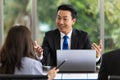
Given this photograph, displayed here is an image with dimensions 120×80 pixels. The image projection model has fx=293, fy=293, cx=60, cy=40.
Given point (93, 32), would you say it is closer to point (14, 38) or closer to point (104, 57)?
point (14, 38)

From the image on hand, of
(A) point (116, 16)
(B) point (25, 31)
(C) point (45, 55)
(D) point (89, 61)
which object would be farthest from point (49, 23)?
(B) point (25, 31)

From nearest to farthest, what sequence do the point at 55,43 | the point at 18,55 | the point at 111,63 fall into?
the point at 111,63
the point at 18,55
the point at 55,43

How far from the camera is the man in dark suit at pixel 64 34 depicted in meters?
3.20

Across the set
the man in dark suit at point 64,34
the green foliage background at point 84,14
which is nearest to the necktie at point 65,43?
the man in dark suit at point 64,34

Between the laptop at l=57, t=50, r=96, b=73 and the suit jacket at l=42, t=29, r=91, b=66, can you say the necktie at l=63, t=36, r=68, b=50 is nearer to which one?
the suit jacket at l=42, t=29, r=91, b=66

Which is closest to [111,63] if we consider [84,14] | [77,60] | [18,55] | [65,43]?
[18,55]

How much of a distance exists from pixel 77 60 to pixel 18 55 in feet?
2.26

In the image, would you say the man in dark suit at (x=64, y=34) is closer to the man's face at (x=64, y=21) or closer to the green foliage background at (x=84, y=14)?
the man's face at (x=64, y=21)

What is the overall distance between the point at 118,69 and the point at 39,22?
3.71 meters

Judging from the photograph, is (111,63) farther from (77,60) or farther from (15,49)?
(77,60)

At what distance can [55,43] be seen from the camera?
127 inches

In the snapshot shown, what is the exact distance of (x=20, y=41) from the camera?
7.13ft

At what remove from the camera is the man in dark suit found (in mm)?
3203

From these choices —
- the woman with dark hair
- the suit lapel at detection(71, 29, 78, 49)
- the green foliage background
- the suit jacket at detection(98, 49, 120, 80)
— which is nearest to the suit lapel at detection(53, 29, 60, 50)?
the suit lapel at detection(71, 29, 78, 49)
